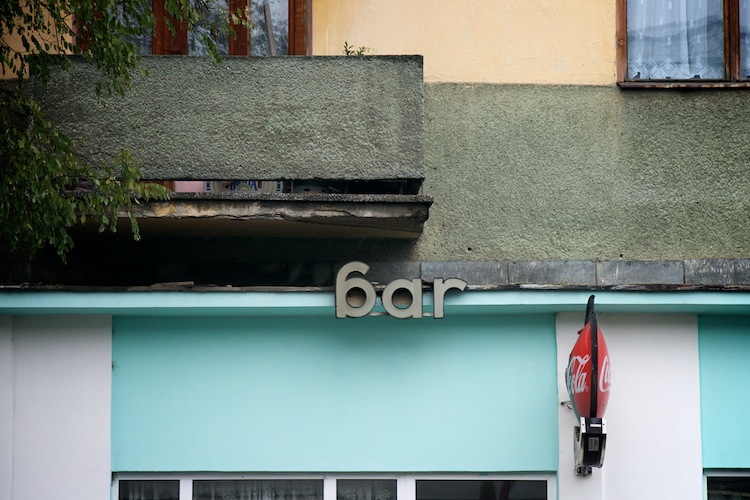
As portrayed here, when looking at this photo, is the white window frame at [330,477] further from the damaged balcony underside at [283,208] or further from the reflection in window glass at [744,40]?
the reflection in window glass at [744,40]

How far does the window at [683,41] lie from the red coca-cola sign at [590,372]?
7.90 ft

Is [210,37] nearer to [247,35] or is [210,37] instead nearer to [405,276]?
[247,35]

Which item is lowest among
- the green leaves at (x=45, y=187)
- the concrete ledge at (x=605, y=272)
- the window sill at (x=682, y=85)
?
the concrete ledge at (x=605, y=272)

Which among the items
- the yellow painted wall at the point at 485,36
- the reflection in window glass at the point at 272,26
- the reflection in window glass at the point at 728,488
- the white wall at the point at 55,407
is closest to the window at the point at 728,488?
the reflection in window glass at the point at 728,488

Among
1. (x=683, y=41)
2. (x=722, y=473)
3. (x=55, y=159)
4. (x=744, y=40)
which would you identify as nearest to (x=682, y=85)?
(x=683, y=41)

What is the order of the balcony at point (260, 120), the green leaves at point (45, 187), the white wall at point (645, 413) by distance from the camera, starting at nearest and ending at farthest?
the green leaves at point (45, 187)
the balcony at point (260, 120)
the white wall at point (645, 413)

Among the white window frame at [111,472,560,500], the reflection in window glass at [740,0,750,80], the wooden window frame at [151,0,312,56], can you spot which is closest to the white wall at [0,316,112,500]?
the white window frame at [111,472,560,500]

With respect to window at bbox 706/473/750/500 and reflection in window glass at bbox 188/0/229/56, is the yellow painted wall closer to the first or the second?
reflection in window glass at bbox 188/0/229/56

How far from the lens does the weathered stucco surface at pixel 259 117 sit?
26.3 ft

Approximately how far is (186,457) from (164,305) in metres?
1.33

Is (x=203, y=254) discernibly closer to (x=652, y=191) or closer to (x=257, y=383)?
(x=257, y=383)

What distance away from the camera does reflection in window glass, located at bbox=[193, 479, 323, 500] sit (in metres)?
8.42

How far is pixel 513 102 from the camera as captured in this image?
28.8 ft

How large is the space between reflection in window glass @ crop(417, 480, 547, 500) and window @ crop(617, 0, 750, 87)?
3536 millimetres
